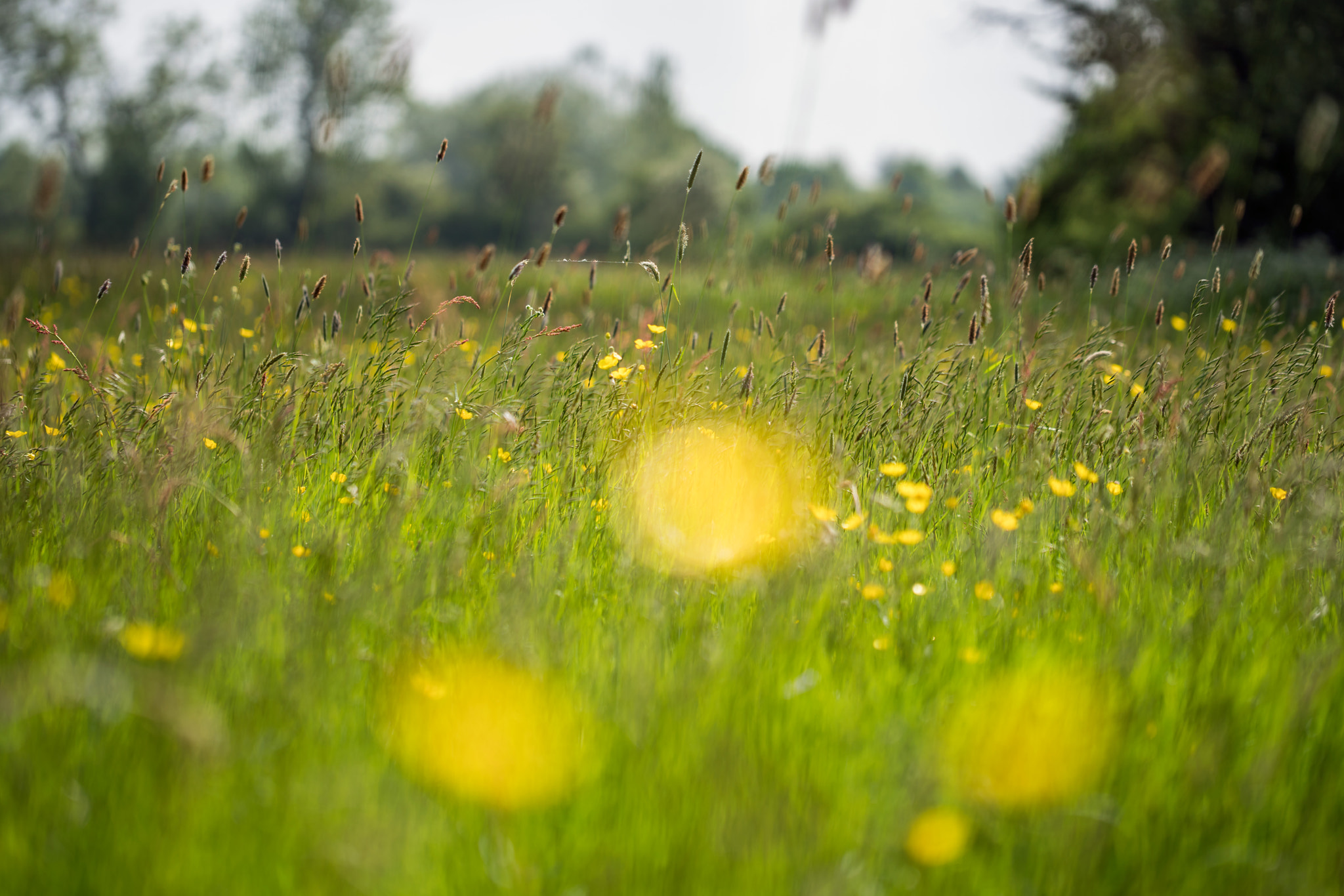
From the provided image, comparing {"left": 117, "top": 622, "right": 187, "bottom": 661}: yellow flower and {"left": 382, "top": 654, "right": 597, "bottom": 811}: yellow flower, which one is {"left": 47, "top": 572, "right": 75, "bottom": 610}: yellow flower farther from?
{"left": 382, "top": 654, "right": 597, "bottom": 811}: yellow flower

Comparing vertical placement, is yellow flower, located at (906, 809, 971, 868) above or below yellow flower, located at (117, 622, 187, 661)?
above

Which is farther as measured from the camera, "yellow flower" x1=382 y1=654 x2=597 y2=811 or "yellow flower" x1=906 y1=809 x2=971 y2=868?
"yellow flower" x1=382 y1=654 x2=597 y2=811

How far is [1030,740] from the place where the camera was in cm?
136

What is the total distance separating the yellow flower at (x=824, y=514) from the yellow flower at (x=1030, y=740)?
1.61ft

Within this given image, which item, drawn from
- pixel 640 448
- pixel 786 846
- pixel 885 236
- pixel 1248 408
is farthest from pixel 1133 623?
pixel 885 236

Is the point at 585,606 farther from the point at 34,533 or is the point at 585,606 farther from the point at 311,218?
the point at 311,218

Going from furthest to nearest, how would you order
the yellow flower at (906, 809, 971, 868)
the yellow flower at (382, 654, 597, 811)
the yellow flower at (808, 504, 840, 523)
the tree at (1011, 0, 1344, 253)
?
1. the tree at (1011, 0, 1344, 253)
2. the yellow flower at (808, 504, 840, 523)
3. the yellow flower at (382, 654, 597, 811)
4. the yellow flower at (906, 809, 971, 868)

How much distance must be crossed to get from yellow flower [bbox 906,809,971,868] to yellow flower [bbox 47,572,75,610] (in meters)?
1.57

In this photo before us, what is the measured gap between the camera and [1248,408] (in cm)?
291

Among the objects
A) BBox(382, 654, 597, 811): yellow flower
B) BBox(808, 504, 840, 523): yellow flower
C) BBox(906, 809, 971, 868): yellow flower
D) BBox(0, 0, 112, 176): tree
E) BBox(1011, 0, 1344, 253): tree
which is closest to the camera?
BBox(906, 809, 971, 868): yellow flower

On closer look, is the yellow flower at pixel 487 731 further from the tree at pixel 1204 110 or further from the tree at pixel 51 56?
A: the tree at pixel 51 56

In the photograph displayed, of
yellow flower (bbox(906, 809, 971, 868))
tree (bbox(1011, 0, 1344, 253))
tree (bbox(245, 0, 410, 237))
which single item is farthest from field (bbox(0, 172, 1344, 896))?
tree (bbox(245, 0, 410, 237))

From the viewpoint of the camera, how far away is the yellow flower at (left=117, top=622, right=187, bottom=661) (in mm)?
1317

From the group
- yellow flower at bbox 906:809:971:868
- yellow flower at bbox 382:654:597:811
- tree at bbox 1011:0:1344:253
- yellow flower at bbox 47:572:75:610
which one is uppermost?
tree at bbox 1011:0:1344:253
